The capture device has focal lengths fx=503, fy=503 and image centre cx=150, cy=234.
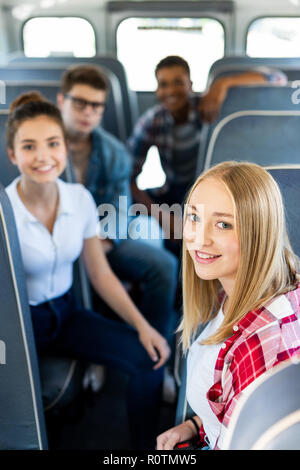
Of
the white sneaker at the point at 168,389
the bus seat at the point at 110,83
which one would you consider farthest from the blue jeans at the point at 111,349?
the bus seat at the point at 110,83

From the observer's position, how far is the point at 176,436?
3.18 ft

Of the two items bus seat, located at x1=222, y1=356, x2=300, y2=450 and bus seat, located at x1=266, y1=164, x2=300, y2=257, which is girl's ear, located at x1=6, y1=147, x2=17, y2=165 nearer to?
bus seat, located at x1=266, y1=164, x2=300, y2=257

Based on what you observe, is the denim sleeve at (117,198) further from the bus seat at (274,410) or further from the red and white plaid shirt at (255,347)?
the bus seat at (274,410)

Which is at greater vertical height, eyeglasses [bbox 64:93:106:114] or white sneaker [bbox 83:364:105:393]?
eyeglasses [bbox 64:93:106:114]

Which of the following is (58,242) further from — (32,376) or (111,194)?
(111,194)

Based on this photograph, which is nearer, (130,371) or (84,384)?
(130,371)

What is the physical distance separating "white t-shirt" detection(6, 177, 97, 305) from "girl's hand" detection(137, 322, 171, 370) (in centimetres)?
24

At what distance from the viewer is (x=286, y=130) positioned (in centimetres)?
124

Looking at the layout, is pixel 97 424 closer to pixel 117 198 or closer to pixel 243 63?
pixel 117 198

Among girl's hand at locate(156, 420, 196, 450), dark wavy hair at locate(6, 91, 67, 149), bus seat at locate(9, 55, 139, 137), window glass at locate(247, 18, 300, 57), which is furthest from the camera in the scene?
window glass at locate(247, 18, 300, 57)

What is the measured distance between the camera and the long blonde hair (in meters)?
0.76

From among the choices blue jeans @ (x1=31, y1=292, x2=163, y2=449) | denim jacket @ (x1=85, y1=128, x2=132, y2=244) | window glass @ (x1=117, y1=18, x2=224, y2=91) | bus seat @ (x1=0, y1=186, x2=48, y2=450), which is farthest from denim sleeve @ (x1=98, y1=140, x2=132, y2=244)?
window glass @ (x1=117, y1=18, x2=224, y2=91)

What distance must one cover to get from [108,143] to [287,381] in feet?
5.19
